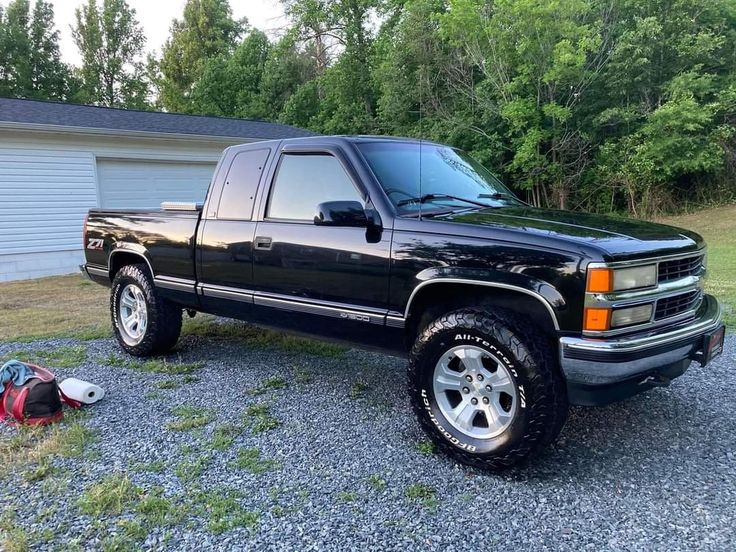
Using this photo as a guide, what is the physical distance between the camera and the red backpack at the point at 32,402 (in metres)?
3.95

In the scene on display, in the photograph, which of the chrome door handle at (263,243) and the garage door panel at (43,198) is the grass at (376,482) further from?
the garage door panel at (43,198)

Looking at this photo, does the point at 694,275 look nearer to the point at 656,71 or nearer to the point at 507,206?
the point at 507,206

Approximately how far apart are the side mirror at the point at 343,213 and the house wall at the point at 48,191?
34.9ft

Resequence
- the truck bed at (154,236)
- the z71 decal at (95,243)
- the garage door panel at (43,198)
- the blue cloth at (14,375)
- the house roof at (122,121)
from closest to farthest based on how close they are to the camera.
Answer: the blue cloth at (14,375) < the truck bed at (154,236) < the z71 decal at (95,243) < the garage door panel at (43,198) < the house roof at (122,121)

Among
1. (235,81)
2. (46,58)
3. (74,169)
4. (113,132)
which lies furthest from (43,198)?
(46,58)

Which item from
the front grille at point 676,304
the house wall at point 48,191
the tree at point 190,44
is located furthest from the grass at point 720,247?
the tree at point 190,44

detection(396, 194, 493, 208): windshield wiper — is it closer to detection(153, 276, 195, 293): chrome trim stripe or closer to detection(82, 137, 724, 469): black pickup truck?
detection(82, 137, 724, 469): black pickup truck

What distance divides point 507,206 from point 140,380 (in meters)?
3.47

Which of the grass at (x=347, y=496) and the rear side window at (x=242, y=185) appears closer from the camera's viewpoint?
the grass at (x=347, y=496)

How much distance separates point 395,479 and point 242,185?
275 centimetres

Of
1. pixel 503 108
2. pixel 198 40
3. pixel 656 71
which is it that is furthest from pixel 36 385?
pixel 198 40

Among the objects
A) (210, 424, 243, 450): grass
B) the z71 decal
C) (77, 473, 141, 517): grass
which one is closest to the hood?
(210, 424, 243, 450): grass

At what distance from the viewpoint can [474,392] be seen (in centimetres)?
343

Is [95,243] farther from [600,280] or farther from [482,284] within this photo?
[600,280]
